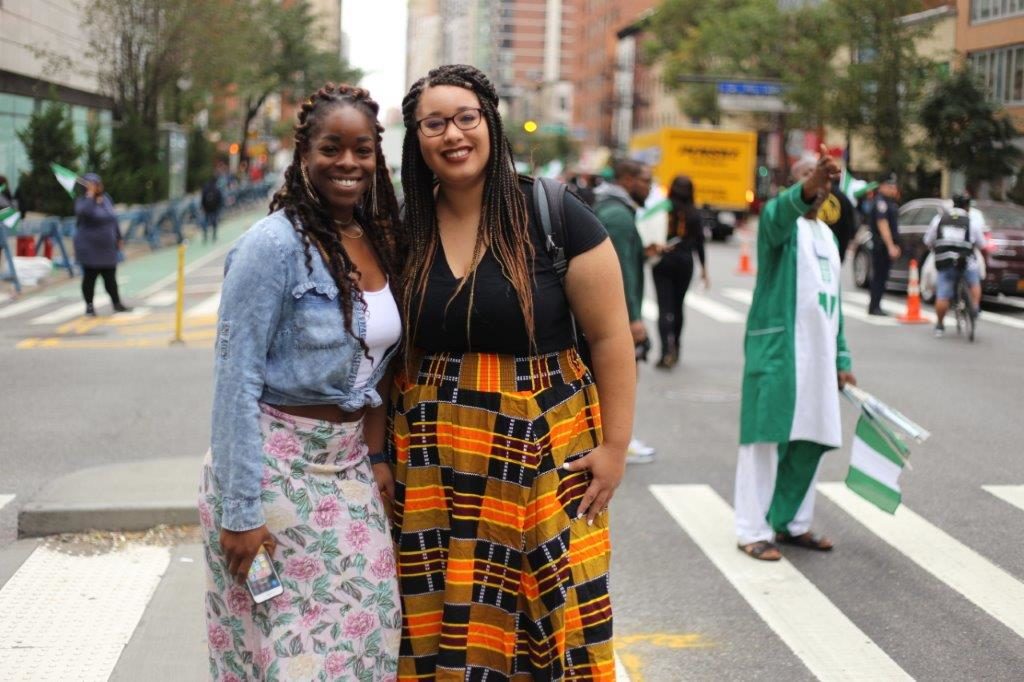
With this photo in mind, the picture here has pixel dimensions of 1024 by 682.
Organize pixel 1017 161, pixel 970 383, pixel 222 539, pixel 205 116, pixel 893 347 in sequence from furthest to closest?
pixel 205 116 < pixel 893 347 < pixel 1017 161 < pixel 970 383 < pixel 222 539

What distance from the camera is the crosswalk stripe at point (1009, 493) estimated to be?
744 cm

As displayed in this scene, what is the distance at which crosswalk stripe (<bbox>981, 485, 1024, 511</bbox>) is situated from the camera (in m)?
7.44

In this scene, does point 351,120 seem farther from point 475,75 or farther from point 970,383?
point 970,383

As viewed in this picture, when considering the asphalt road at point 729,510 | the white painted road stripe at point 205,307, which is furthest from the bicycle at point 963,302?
the white painted road stripe at point 205,307

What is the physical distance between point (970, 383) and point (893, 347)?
284 centimetres

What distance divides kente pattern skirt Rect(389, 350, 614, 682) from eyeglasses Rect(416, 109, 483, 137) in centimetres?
57

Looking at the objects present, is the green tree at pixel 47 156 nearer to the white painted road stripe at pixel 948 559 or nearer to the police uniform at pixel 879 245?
the police uniform at pixel 879 245

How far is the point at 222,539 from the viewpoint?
9.84ft

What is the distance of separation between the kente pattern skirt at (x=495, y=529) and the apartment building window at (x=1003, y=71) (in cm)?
779

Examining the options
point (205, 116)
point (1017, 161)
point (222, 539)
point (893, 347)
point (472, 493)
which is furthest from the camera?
point (205, 116)

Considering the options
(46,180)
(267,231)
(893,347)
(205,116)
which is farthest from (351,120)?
(205,116)

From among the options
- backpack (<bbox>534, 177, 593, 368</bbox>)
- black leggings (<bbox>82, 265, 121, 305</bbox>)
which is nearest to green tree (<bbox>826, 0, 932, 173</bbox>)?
black leggings (<bbox>82, 265, 121, 305</bbox>)

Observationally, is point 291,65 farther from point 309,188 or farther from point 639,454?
point 309,188

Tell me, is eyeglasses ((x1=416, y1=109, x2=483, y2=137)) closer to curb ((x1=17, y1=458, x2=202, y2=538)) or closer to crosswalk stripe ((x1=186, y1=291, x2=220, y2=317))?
curb ((x1=17, y1=458, x2=202, y2=538))
